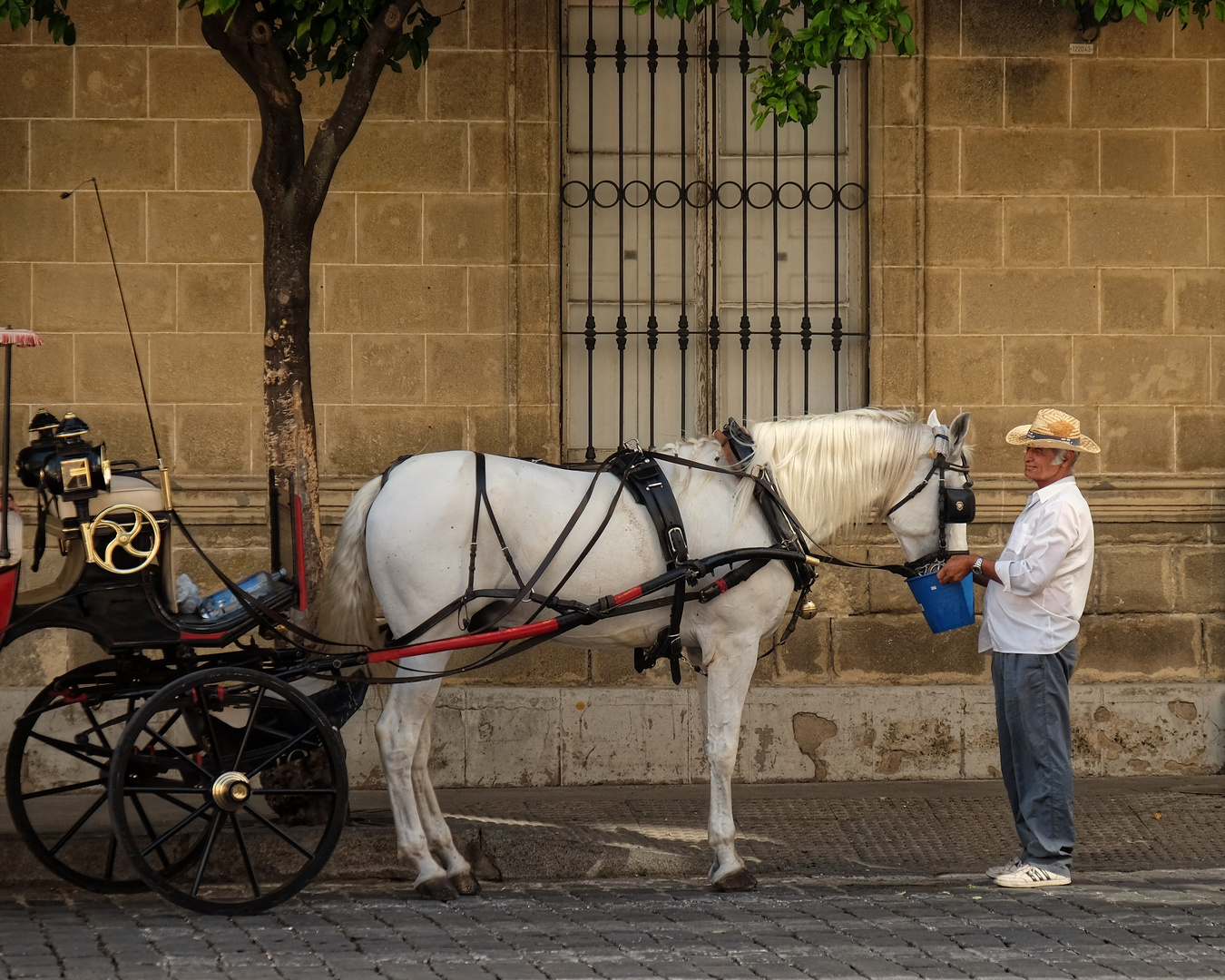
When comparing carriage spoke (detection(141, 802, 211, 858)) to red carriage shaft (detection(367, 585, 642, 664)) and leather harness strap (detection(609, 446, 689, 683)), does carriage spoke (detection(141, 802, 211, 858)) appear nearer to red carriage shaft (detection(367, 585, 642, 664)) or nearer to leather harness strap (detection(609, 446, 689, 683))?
red carriage shaft (detection(367, 585, 642, 664))

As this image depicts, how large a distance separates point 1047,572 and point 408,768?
8.06 ft

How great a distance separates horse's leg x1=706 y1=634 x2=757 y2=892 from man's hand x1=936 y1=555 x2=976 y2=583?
77 centimetres

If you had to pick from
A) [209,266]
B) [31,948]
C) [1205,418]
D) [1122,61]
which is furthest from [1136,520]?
[31,948]

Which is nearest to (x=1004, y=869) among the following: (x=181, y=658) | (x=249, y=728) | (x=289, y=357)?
(x=249, y=728)

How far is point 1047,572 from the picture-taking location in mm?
5727

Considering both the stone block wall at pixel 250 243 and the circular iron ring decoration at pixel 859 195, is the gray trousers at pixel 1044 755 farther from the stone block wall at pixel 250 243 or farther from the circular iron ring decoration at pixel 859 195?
the circular iron ring decoration at pixel 859 195

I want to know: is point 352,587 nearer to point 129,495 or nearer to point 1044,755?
point 129,495

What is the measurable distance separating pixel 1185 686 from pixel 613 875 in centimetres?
377

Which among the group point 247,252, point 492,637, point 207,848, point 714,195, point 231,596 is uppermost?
point 714,195

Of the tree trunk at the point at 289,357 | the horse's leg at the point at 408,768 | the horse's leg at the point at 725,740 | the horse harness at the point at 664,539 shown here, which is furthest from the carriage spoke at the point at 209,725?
the horse's leg at the point at 725,740

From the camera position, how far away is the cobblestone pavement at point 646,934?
4492mm

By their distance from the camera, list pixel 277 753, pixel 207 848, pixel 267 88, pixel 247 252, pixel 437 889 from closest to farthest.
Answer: pixel 207 848, pixel 277 753, pixel 437 889, pixel 267 88, pixel 247 252

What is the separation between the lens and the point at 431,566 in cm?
555

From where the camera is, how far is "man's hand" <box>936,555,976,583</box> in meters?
5.80
